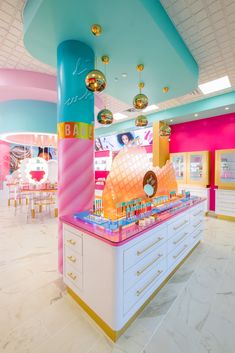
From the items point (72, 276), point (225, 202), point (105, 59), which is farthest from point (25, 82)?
point (225, 202)

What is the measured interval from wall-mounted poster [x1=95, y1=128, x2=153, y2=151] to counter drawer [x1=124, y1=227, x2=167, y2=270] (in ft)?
16.8

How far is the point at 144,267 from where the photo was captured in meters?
1.73

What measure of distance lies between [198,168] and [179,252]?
432cm

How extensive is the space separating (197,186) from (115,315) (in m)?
5.35

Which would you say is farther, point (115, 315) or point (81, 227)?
point (81, 227)

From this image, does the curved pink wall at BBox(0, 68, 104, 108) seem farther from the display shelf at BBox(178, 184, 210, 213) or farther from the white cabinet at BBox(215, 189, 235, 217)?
the white cabinet at BBox(215, 189, 235, 217)

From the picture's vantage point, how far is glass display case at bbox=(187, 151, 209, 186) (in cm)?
573

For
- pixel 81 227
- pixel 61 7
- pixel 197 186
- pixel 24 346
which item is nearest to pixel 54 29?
pixel 61 7

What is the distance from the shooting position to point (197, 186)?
19.4ft

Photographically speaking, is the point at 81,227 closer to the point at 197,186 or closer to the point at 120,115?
the point at 197,186

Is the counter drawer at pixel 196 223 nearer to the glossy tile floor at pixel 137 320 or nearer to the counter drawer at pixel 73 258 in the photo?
the glossy tile floor at pixel 137 320

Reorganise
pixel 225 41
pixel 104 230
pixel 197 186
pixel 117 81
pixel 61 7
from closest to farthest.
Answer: pixel 104 230, pixel 61 7, pixel 225 41, pixel 117 81, pixel 197 186

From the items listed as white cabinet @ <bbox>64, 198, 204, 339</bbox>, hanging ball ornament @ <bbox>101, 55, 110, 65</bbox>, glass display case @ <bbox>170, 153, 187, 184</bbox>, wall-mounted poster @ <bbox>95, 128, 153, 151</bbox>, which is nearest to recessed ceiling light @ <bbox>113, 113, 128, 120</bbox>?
wall-mounted poster @ <bbox>95, 128, 153, 151</bbox>

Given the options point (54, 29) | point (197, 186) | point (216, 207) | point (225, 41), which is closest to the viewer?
point (54, 29)
